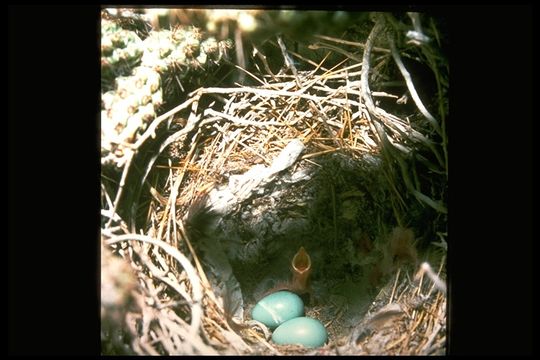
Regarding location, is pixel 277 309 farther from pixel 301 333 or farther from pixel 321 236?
pixel 321 236

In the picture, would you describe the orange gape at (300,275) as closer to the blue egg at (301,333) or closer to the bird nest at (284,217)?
the bird nest at (284,217)

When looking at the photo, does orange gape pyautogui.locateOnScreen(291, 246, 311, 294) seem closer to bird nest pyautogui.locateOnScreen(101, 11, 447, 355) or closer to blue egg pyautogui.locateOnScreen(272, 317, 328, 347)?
bird nest pyautogui.locateOnScreen(101, 11, 447, 355)

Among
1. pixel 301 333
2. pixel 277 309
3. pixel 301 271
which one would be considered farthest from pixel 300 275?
pixel 301 333

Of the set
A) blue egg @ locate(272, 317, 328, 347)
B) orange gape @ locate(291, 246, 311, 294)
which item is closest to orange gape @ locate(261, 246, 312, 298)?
orange gape @ locate(291, 246, 311, 294)

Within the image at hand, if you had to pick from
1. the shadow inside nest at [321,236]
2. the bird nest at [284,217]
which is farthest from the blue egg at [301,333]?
the shadow inside nest at [321,236]

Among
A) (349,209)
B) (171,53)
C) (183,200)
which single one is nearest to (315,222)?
(349,209)
